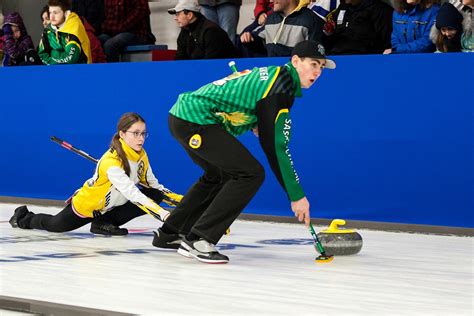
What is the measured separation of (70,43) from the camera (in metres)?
10.2

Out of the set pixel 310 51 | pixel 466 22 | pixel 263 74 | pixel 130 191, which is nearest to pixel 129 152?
pixel 130 191

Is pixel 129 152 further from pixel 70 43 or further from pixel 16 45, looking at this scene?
pixel 16 45

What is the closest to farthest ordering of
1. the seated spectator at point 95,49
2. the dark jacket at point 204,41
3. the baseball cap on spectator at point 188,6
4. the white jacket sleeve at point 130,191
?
the white jacket sleeve at point 130,191, the dark jacket at point 204,41, the baseball cap on spectator at point 188,6, the seated spectator at point 95,49

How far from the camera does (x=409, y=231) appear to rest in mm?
7996

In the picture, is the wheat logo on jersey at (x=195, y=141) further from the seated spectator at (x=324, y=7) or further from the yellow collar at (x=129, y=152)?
the seated spectator at (x=324, y=7)

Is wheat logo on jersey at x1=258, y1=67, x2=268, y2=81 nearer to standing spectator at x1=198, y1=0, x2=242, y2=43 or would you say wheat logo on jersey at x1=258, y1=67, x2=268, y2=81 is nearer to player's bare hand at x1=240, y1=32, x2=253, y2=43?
player's bare hand at x1=240, y1=32, x2=253, y2=43

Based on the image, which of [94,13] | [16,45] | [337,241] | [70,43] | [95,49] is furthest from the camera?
[16,45]

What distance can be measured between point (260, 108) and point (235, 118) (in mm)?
304

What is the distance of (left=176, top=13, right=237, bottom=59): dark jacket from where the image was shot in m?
9.27

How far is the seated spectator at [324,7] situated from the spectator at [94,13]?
2727mm

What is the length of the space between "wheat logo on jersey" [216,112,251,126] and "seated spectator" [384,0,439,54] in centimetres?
248

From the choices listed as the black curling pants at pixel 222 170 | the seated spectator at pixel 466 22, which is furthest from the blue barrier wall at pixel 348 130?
the black curling pants at pixel 222 170

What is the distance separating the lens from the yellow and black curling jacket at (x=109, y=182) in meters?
7.21

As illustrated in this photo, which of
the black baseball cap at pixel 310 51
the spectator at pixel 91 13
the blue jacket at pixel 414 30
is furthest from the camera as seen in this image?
A: the spectator at pixel 91 13
